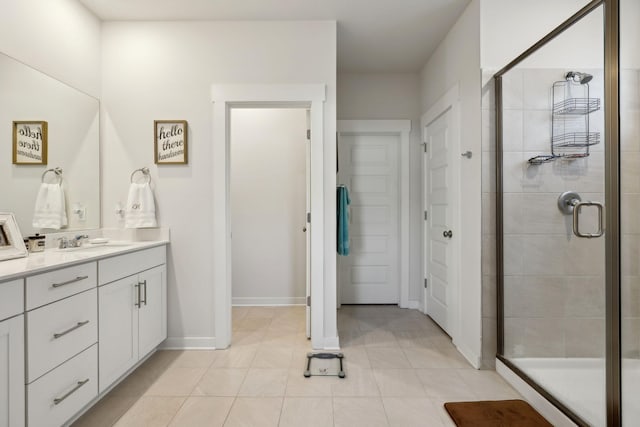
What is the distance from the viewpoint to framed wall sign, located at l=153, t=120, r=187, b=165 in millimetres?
2680

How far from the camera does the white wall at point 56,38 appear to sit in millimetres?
1992

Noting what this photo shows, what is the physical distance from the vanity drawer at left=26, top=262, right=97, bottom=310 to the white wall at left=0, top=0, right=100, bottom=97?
1.37m

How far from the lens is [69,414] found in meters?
1.61

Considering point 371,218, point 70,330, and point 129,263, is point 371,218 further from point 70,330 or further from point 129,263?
point 70,330

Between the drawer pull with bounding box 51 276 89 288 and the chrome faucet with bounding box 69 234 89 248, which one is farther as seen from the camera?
the chrome faucet with bounding box 69 234 89 248

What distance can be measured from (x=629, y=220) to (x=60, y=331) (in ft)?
8.67

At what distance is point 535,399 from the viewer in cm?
190

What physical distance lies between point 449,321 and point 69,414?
2.70m

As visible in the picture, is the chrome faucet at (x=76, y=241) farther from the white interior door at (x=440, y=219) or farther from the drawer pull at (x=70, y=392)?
the white interior door at (x=440, y=219)

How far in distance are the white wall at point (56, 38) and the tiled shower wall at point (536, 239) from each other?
116 inches

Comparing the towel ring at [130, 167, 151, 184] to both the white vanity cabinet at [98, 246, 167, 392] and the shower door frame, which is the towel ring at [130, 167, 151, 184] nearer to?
the white vanity cabinet at [98, 246, 167, 392]

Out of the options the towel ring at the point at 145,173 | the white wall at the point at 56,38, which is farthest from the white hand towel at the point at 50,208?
the white wall at the point at 56,38

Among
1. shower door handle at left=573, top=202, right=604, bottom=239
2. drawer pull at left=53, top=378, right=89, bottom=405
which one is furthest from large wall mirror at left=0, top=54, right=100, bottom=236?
shower door handle at left=573, top=202, right=604, bottom=239

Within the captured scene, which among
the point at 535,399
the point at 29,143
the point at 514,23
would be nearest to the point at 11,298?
the point at 29,143
